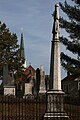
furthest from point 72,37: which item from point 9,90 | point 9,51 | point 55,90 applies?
point 9,51

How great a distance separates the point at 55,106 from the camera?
14484 mm

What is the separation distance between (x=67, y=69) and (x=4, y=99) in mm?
8800

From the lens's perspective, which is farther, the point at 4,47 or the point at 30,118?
the point at 4,47

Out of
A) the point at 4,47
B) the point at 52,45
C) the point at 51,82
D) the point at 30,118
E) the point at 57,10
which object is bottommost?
the point at 30,118

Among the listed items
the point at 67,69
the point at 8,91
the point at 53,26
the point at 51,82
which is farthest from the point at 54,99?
the point at 8,91

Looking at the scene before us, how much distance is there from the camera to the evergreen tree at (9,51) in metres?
46.3

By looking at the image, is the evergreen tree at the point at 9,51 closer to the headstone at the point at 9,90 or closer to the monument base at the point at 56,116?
the headstone at the point at 9,90

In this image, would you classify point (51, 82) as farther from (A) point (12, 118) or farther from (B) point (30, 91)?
(B) point (30, 91)

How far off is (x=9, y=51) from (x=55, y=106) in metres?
33.4

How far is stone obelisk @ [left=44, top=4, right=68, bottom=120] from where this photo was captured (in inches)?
569

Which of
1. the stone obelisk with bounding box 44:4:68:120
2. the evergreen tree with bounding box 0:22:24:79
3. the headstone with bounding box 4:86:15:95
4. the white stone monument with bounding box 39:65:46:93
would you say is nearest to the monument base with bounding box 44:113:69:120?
the stone obelisk with bounding box 44:4:68:120

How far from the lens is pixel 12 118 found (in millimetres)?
15148

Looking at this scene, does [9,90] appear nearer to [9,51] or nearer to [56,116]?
[9,51]

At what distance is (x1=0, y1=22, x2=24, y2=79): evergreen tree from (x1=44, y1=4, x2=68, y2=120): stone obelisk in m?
30.9
